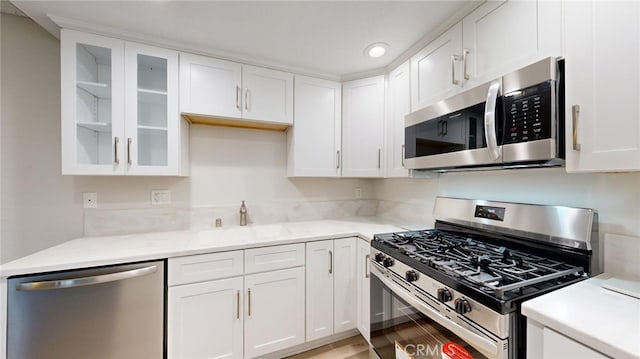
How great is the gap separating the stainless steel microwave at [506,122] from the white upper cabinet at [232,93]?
1.19m

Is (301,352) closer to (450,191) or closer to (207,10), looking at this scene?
(450,191)

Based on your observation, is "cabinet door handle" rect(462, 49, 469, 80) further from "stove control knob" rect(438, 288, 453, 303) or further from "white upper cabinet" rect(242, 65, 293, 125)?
"white upper cabinet" rect(242, 65, 293, 125)

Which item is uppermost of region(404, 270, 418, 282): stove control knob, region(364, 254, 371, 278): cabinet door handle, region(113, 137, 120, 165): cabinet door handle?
region(113, 137, 120, 165): cabinet door handle

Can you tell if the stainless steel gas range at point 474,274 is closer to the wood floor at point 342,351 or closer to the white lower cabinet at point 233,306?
the wood floor at point 342,351

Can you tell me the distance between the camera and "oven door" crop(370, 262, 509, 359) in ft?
2.91

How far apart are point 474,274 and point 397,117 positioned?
1307 millimetres

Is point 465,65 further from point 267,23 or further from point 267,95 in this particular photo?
point 267,95

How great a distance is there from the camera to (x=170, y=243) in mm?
1598

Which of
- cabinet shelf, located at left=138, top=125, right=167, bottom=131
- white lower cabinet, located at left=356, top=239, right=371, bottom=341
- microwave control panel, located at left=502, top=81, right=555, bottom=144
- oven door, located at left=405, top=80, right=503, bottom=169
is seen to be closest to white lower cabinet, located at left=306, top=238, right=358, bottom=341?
white lower cabinet, located at left=356, top=239, right=371, bottom=341

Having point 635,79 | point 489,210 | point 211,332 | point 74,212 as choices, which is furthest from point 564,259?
point 74,212

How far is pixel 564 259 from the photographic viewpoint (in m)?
1.10

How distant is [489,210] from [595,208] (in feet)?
1.43

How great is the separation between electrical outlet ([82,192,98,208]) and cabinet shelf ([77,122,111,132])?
484mm

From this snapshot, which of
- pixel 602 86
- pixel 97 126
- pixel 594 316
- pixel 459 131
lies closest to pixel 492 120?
pixel 459 131
